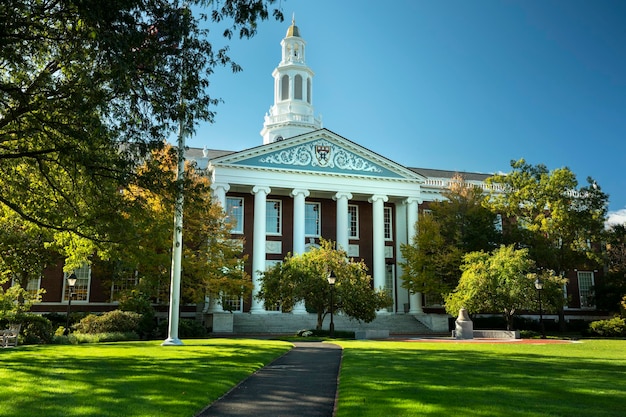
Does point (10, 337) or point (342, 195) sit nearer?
point (10, 337)

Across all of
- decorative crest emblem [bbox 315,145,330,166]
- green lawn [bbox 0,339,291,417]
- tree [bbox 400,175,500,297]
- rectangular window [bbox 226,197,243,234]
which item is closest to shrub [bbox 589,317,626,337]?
tree [bbox 400,175,500,297]

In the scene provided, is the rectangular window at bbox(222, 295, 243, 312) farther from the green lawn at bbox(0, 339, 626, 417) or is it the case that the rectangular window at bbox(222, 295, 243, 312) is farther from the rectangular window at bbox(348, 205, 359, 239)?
the green lawn at bbox(0, 339, 626, 417)

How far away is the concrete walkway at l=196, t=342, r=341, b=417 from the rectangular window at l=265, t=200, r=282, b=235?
30443mm

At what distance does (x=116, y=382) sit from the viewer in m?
10.4

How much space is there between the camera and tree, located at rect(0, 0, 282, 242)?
12016mm

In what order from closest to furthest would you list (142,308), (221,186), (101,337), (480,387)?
(480,387), (101,337), (142,308), (221,186)

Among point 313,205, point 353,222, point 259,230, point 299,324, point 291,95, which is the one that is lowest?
point 299,324

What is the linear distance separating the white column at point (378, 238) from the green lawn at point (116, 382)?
1135 inches

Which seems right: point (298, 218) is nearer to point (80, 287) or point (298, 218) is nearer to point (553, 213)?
point (80, 287)

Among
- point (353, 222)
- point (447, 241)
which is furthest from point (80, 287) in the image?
point (447, 241)

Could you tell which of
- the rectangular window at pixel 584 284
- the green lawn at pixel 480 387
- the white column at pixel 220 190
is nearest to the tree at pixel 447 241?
the white column at pixel 220 190

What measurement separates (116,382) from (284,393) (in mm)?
3142

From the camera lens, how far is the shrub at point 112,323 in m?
28.7

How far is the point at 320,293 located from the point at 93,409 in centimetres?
2360
